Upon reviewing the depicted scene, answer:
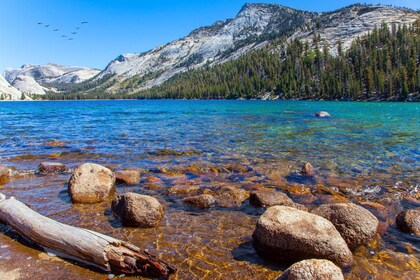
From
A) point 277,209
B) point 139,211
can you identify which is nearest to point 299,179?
point 277,209

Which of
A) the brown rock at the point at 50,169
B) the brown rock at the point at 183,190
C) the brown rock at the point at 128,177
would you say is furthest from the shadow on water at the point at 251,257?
the brown rock at the point at 50,169

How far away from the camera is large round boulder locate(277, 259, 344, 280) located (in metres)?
4.64

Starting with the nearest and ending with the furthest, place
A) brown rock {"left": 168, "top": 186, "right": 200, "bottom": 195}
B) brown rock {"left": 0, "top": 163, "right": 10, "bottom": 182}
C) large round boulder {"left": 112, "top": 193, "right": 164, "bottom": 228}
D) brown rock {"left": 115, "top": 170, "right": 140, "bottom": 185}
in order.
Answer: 1. large round boulder {"left": 112, "top": 193, "right": 164, "bottom": 228}
2. brown rock {"left": 168, "top": 186, "right": 200, "bottom": 195}
3. brown rock {"left": 115, "top": 170, "right": 140, "bottom": 185}
4. brown rock {"left": 0, "top": 163, "right": 10, "bottom": 182}

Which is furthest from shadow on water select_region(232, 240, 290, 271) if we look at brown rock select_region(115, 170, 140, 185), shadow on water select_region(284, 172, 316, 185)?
brown rock select_region(115, 170, 140, 185)

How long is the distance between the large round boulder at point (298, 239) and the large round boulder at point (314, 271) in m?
1.53

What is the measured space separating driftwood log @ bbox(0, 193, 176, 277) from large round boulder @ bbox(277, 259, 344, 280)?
2.57 m

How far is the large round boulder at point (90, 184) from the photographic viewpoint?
33.6 feet

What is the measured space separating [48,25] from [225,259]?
115ft

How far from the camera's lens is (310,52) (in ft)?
608

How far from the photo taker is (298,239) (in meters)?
6.37

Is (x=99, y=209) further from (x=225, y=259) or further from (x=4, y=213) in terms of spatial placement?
(x=225, y=259)

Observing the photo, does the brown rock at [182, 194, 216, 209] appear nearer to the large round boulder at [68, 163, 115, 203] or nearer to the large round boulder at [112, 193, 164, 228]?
the large round boulder at [112, 193, 164, 228]

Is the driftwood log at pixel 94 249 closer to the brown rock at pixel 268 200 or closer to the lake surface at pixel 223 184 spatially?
the lake surface at pixel 223 184

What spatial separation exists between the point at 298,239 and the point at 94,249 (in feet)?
14.2
